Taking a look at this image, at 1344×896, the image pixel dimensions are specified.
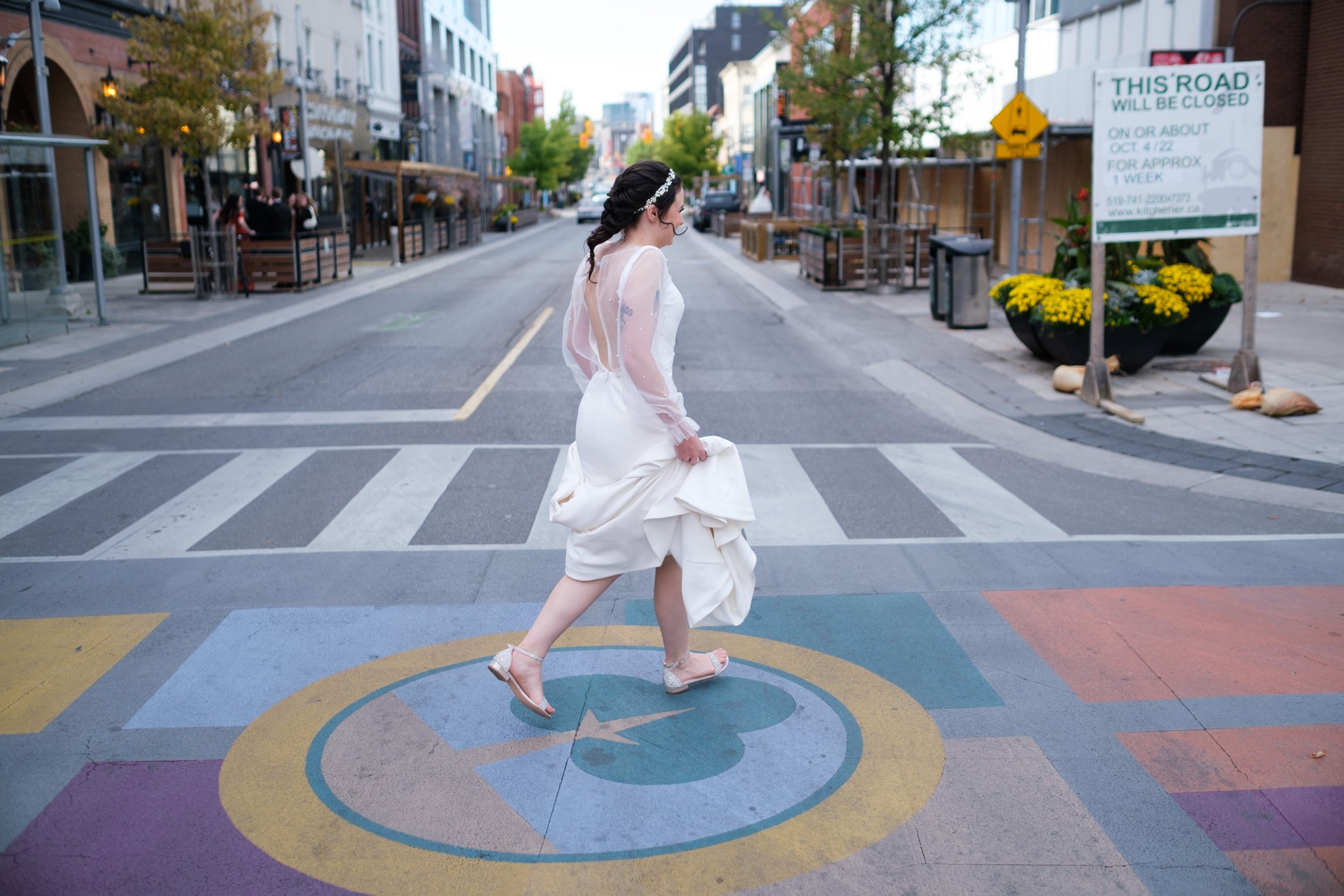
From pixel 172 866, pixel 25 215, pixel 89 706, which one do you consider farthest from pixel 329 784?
pixel 25 215

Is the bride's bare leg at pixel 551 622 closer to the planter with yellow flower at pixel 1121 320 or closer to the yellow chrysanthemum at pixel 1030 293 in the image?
the planter with yellow flower at pixel 1121 320

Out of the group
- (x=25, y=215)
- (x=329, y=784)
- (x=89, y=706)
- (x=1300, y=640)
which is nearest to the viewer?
(x=329, y=784)

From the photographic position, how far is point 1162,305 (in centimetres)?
1140

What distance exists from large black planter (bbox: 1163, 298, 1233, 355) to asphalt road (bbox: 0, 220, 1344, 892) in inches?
136

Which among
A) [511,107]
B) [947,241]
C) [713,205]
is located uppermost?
[511,107]

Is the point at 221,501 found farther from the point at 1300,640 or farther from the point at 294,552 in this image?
the point at 1300,640

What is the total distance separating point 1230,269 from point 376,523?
18.4 metres

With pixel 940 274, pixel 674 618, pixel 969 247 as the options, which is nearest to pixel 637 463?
pixel 674 618

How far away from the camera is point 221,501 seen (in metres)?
7.49

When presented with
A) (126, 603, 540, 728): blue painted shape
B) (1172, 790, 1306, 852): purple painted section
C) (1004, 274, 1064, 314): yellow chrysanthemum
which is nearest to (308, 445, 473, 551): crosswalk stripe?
(126, 603, 540, 728): blue painted shape

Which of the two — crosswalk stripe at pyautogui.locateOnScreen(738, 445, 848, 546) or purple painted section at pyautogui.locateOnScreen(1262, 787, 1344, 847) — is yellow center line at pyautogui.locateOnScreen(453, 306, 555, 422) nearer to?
crosswalk stripe at pyautogui.locateOnScreen(738, 445, 848, 546)

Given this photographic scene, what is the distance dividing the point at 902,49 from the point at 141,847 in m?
20.4

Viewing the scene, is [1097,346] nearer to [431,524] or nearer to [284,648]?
[431,524]

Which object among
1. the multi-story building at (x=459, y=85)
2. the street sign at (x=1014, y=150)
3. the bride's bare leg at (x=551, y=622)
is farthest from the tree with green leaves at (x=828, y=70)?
the multi-story building at (x=459, y=85)
